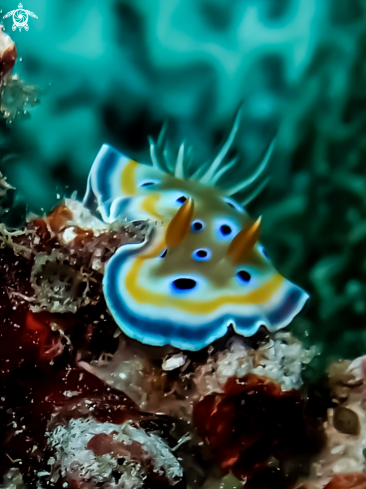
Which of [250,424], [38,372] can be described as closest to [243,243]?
[250,424]

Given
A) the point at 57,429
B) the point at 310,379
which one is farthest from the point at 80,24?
the point at 310,379

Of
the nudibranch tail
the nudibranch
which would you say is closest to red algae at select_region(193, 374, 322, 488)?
the nudibranch

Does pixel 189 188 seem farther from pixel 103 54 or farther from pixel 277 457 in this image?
pixel 277 457

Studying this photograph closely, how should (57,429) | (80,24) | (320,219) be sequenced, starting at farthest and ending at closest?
(320,219)
(80,24)
(57,429)

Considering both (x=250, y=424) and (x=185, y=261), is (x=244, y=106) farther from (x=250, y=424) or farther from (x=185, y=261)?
(x=250, y=424)

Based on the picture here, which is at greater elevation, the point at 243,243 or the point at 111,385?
the point at 243,243

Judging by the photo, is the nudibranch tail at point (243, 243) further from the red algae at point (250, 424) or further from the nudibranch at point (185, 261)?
the red algae at point (250, 424)

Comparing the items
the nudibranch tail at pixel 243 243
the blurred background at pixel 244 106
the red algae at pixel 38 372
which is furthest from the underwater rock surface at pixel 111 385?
the blurred background at pixel 244 106
